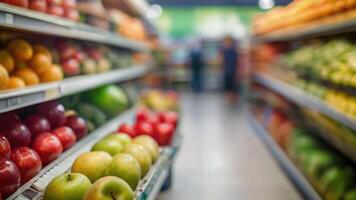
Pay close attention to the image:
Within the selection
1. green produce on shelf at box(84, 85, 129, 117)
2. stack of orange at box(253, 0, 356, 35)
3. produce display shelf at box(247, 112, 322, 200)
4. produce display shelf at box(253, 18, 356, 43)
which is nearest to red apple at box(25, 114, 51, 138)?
green produce on shelf at box(84, 85, 129, 117)

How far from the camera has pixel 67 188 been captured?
1834 millimetres

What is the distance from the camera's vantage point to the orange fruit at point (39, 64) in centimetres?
252

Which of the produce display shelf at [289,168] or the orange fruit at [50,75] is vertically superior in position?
the orange fruit at [50,75]

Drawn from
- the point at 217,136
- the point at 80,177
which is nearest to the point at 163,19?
the point at 217,136

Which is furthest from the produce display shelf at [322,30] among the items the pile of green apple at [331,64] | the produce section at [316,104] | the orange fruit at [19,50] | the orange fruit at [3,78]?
the orange fruit at [3,78]

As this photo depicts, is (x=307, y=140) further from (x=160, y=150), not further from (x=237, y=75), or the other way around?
(x=237, y=75)

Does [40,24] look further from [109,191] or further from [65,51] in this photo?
[109,191]

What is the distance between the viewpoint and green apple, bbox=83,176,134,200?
1755 millimetres

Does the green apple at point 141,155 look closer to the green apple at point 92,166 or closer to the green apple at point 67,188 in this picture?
the green apple at point 92,166

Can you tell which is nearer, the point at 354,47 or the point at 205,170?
the point at 354,47

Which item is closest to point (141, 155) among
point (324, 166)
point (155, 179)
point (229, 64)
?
point (155, 179)

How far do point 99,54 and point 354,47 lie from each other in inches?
90.6

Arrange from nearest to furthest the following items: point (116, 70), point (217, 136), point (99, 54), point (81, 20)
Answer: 1. point (81, 20)
2. point (99, 54)
3. point (116, 70)
4. point (217, 136)

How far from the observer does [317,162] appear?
11.8 feet
